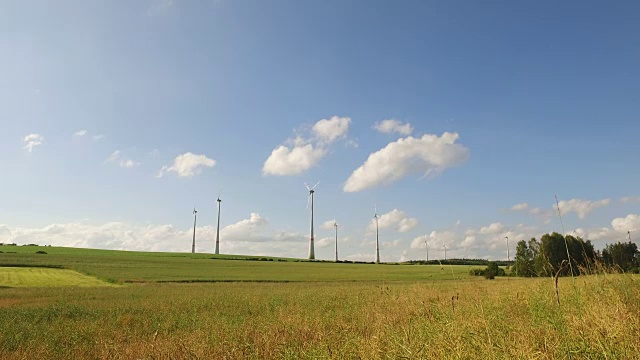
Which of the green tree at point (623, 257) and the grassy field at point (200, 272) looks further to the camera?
the grassy field at point (200, 272)

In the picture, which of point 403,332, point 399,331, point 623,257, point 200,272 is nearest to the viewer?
point 403,332

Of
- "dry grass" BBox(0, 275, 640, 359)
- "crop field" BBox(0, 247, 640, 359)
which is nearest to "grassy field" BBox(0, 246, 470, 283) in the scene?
"crop field" BBox(0, 247, 640, 359)

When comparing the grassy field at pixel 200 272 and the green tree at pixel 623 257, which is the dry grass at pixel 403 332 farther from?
the grassy field at pixel 200 272

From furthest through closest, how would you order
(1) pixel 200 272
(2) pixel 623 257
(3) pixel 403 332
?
(1) pixel 200 272
(2) pixel 623 257
(3) pixel 403 332

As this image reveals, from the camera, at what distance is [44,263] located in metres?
85.6

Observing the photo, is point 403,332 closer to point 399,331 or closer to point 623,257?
point 399,331

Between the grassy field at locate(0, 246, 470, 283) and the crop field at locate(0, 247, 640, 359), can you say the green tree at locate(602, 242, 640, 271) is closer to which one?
the crop field at locate(0, 247, 640, 359)

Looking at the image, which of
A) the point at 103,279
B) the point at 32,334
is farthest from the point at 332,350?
the point at 103,279

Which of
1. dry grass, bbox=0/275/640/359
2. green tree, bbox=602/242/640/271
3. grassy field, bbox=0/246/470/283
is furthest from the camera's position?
grassy field, bbox=0/246/470/283

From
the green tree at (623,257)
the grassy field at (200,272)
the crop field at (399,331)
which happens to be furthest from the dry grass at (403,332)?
the grassy field at (200,272)

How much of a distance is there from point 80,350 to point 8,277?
2295 inches

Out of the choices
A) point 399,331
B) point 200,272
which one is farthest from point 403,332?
point 200,272

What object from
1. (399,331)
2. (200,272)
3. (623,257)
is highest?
(623,257)

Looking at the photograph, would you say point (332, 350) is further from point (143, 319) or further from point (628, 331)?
point (143, 319)
